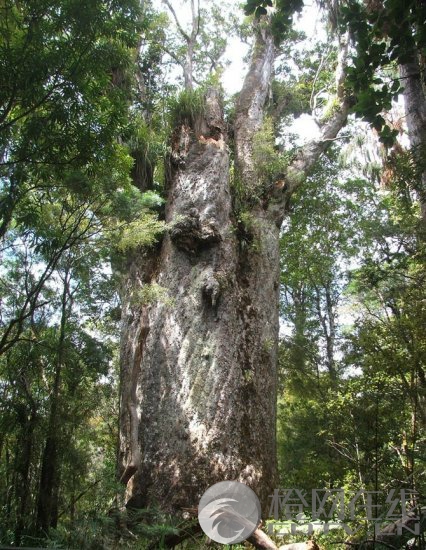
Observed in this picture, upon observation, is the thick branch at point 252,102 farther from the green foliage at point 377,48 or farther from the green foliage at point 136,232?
the green foliage at point 377,48

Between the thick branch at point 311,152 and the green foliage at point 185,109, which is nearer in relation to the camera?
the thick branch at point 311,152

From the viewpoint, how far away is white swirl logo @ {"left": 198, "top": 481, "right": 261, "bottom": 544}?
359 centimetres

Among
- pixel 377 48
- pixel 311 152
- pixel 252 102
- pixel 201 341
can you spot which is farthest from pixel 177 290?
pixel 252 102

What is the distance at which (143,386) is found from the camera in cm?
562

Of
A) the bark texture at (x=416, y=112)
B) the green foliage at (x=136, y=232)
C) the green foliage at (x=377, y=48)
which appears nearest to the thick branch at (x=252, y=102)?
the green foliage at (x=136, y=232)

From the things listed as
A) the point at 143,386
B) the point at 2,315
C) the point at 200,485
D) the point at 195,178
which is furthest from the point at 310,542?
the point at 2,315

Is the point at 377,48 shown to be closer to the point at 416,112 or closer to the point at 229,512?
the point at 416,112

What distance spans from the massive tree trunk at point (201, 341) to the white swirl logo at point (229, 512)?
0.23 m

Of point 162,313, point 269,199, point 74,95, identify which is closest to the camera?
point 74,95

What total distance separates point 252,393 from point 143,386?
4.58 ft

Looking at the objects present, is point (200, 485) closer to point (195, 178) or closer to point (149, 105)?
point (195, 178)

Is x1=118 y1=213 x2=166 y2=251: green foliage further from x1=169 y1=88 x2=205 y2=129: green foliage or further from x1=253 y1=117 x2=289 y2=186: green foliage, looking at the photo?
x1=169 y1=88 x2=205 y2=129: green foliage

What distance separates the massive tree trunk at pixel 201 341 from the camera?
16.3ft

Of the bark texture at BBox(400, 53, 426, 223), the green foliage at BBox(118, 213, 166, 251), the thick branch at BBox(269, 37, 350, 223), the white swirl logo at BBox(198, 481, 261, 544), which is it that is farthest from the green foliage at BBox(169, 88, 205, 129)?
the white swirl logo at BBox(198, 481, 261, 544)
